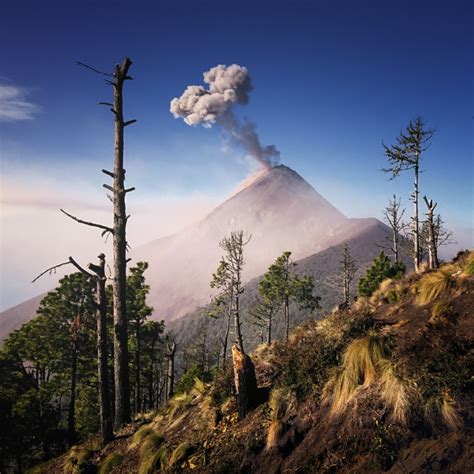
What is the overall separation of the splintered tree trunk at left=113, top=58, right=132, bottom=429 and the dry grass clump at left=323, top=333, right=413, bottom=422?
5954mm

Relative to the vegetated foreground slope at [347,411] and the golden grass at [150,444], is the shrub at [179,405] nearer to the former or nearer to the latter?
the vegetated foreground slope at [347,411]

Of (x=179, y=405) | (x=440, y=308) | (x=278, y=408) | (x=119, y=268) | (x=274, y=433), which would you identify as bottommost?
(x=179, y=405)

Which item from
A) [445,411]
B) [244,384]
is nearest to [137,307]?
[244,384]

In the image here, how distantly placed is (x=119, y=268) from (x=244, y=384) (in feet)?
15.8

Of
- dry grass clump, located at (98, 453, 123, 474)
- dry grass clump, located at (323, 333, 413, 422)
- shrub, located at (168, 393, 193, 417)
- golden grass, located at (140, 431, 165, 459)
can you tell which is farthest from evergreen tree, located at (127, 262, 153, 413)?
dry grass clump, located at (323, 333, 413, 422)

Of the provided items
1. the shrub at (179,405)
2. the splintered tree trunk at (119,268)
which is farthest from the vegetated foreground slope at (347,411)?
the splintered tree trunk at (119,268)

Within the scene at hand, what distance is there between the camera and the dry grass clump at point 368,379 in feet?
16.8

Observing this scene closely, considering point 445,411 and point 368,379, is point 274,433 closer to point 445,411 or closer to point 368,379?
point 368,379

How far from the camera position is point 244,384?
720 centimetres

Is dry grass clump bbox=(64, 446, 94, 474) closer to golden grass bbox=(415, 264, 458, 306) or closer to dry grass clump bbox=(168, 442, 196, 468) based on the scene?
dry grass clump bbox=(168, 442, 196, 468)

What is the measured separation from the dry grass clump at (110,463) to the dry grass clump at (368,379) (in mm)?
5143

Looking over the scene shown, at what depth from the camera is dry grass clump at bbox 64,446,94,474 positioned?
8023 millimetres

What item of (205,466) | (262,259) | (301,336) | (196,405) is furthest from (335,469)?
(262,259)

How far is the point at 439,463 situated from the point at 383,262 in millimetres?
20637
